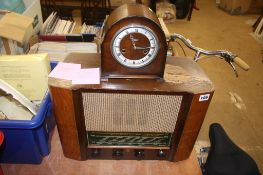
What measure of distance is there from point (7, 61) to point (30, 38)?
1.70ft

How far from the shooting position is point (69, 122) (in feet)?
2.43

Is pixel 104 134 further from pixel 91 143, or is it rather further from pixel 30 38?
pixel 30 38

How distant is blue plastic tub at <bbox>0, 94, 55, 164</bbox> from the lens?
0.70 m

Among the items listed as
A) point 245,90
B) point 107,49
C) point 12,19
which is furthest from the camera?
point 245,90

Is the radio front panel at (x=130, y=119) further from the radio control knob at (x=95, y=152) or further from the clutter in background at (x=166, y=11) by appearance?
the clutter in background at (x=166, y=11)

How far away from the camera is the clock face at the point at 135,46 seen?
65 centimetres

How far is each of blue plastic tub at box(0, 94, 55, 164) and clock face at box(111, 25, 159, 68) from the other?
11.9 inches

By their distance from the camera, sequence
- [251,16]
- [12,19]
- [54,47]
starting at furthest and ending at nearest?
[251,16], [54,47], [12,19]

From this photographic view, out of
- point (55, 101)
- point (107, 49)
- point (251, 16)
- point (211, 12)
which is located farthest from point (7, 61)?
point (251, 16)

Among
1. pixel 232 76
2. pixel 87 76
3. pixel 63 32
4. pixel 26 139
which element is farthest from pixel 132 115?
pixel 232 76

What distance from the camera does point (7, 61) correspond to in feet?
2.45

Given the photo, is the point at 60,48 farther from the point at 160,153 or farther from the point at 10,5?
the point at 160,153

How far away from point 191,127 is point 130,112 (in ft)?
0.69

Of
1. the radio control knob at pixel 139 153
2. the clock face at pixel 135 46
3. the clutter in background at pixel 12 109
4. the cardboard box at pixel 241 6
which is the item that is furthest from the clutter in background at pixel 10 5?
the cardboard box at pixel 241 6
